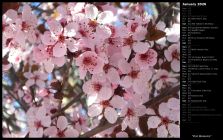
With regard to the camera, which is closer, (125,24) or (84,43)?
(84,43)

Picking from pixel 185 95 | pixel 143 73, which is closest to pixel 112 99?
pixel 143 73

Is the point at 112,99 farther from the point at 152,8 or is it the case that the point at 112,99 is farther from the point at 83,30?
the point at 152,8

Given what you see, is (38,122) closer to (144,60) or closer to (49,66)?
(49,66)

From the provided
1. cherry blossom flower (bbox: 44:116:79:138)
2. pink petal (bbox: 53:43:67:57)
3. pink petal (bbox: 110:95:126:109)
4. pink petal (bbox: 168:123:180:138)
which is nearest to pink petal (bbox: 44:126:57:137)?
cherry blossom flower (bbox: 44:116:79:138)

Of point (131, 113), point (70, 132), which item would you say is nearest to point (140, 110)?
point (131, 113)

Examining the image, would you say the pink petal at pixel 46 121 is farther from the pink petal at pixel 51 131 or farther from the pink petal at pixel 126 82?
the pink petal at pixel 126 82

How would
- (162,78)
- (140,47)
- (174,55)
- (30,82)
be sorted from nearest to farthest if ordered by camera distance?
(140,47), (174,55), (162,78), (30,82)
